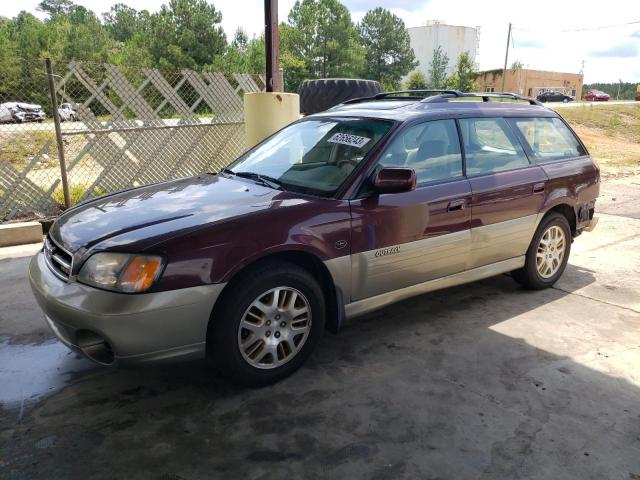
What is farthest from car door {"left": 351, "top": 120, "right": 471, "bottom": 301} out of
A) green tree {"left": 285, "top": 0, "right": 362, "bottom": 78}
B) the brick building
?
green tree {"left": 285, "top": 0, "right": 362, "bottom": 78}

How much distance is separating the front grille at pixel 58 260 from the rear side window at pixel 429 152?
2024mm

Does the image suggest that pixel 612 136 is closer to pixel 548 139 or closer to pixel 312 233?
pixel 548 139

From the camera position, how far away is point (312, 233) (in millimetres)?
3139

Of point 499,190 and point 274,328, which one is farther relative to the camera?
point 499,190

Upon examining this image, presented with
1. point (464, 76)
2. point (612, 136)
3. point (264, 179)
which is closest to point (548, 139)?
point (264, 179)

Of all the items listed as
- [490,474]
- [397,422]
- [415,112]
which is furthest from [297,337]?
[415,112]

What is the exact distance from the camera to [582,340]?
381 centimetres

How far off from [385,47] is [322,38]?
14.0 metres

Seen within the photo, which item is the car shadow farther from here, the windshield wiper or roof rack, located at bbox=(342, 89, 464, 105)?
roof rack, located at bbox=(342, 89, 464, 105)

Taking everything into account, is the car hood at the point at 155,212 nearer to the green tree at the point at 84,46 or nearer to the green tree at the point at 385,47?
the green tree at the point at 84,46

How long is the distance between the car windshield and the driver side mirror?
9.5 inches

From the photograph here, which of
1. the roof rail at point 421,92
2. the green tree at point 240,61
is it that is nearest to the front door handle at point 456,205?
the roof rail at point 421,92

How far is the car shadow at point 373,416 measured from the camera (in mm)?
2475

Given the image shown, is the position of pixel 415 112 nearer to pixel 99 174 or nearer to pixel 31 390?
pixel 31 390
